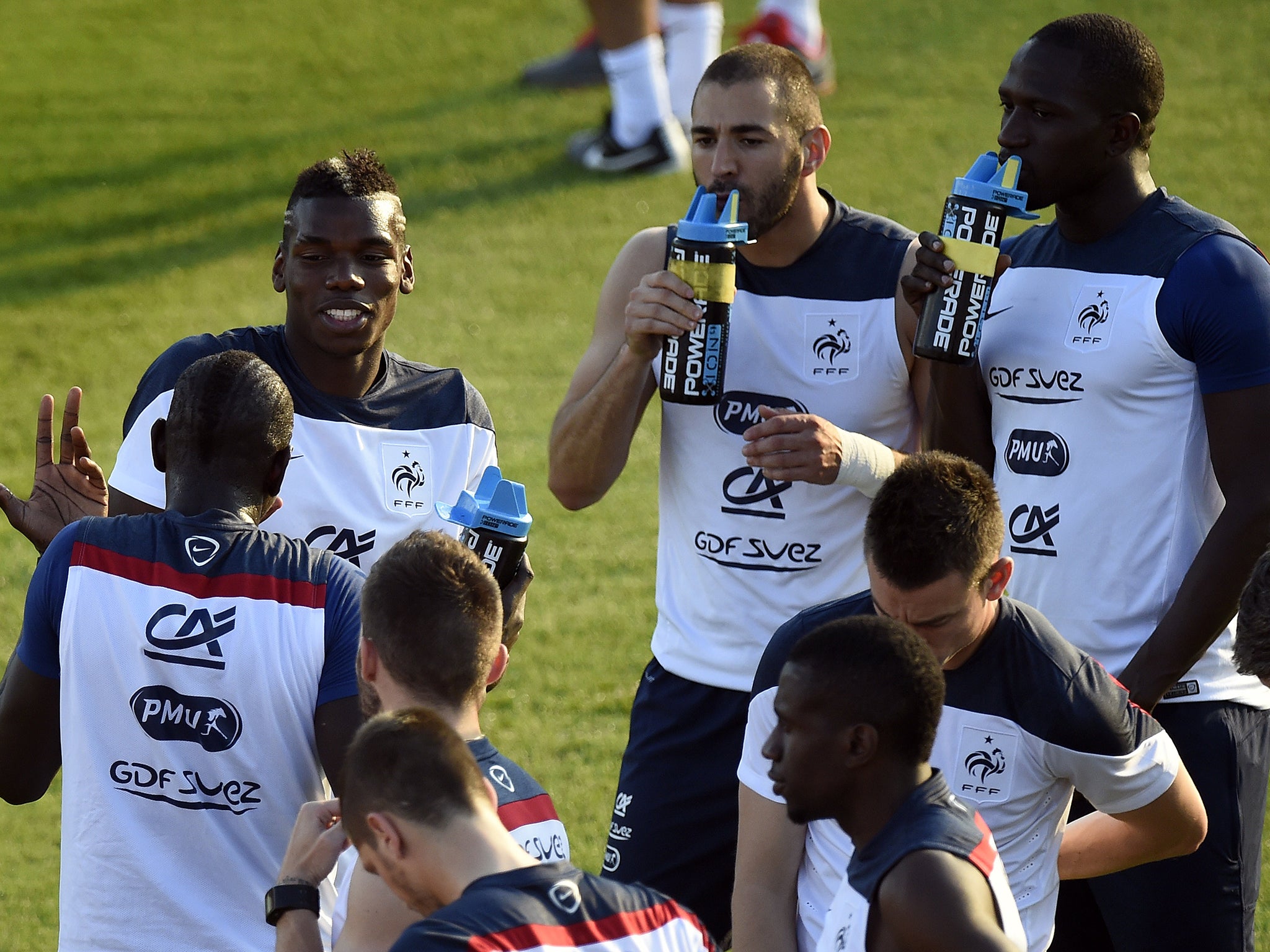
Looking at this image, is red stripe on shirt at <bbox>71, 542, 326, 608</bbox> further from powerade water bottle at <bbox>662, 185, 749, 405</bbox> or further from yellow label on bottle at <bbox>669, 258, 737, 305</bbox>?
yellow label on bottle at <bbox>669, 258, 737, 305</bbox>

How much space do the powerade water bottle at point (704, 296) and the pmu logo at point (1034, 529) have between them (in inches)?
33.2

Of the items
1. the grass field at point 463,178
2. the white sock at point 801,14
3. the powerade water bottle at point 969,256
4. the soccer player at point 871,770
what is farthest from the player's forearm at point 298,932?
the white sock at point 801,14

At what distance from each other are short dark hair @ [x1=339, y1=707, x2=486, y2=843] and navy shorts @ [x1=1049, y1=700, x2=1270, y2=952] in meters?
1.98

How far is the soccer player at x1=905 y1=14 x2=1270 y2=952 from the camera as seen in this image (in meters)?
3.55

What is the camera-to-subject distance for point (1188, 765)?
3.67 metres

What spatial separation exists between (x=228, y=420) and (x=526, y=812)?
1059 millimetres

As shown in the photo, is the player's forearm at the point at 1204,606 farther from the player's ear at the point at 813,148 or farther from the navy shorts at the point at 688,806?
the player's ear at the point at 813,148

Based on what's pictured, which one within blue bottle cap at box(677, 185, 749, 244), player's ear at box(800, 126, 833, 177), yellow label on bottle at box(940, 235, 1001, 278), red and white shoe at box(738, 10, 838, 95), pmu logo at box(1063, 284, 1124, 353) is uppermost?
red and white shoe at box(738, 10, 838, 95)

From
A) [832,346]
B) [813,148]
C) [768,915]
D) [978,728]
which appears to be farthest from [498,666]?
[813,148]

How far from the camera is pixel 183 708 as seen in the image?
3.01 m

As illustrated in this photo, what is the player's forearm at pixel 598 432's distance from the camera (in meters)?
3.99

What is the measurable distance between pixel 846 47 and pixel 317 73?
17.0 feet

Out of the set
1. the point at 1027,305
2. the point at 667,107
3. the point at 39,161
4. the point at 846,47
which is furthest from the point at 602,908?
the point at 846,47

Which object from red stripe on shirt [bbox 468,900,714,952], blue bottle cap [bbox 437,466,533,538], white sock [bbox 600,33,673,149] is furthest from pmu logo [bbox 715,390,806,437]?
white sock [bbox 600,33,673,149]
